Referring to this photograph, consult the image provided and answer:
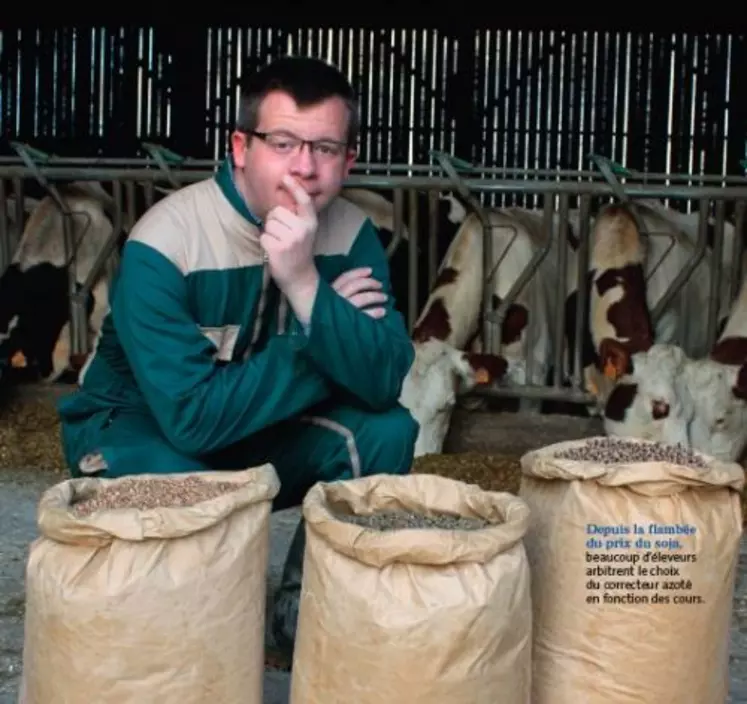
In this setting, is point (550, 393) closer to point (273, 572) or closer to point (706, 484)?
point (273, 572)

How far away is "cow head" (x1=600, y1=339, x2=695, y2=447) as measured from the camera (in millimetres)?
7152

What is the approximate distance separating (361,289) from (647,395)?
3.91 meters

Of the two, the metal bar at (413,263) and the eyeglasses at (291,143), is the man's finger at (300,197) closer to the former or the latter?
the eyeglasses at (291,143)

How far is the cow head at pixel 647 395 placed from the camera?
7.15 metres

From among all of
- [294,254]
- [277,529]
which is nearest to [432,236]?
[277,529]

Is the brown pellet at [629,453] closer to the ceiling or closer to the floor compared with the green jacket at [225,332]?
closer to the floor

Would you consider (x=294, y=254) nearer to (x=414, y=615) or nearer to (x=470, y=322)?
(x=414, y=615)

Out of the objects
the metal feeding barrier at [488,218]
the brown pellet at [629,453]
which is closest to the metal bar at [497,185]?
the metal feeding barrier at [488,218]

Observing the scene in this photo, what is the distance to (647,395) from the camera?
7176mm

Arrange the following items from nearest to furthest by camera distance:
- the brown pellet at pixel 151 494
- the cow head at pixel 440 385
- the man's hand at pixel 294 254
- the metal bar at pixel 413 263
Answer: the brown pellet at pixel 151 494
the man's hand at pixel 294 254
the cow head at pixel 440 385
the metal bar at pixel 413 263

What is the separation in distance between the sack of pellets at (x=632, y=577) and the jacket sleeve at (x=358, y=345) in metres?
0.51

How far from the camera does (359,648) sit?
2682 mm

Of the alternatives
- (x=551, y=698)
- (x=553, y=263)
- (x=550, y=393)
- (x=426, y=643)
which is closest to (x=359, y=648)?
(x=426, y=643)

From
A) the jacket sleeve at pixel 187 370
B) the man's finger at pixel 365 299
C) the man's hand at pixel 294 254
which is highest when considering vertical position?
the man's hand at pixel 294 254
